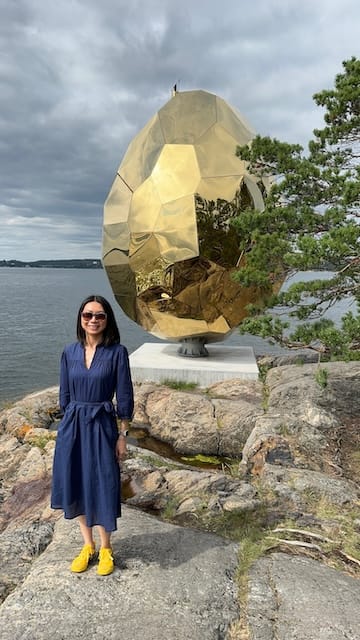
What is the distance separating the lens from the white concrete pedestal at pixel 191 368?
995cm

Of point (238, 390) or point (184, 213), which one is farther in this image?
point (238, 390)

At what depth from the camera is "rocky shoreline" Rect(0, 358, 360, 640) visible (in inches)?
120

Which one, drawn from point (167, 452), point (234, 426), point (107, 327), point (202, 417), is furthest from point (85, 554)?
point (202, 417)

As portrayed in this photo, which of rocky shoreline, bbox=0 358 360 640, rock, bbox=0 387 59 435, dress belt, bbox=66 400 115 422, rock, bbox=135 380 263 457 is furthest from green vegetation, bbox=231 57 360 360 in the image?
rock, bbox=0 387 59 435

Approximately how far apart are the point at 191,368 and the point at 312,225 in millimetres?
4817

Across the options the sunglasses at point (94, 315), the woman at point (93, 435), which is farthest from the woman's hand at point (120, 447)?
the sunglasses at point (94, 315)

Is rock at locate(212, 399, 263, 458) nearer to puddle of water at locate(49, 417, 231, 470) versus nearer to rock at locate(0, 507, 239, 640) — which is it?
puddle of water at locate(49, 417, 231, 470)

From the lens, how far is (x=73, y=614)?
299 centimetres

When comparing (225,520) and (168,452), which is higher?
(225,520)

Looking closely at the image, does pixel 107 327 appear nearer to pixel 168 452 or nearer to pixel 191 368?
pixel 168 452

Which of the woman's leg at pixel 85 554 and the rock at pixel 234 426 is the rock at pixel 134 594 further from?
the rock at pixel 234 426

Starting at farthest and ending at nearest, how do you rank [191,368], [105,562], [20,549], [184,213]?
[191,368] < [184,213] < [20,549] < [105,562]

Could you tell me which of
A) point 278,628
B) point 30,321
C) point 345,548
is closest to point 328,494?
point 345,548

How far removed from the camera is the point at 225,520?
4633mm
